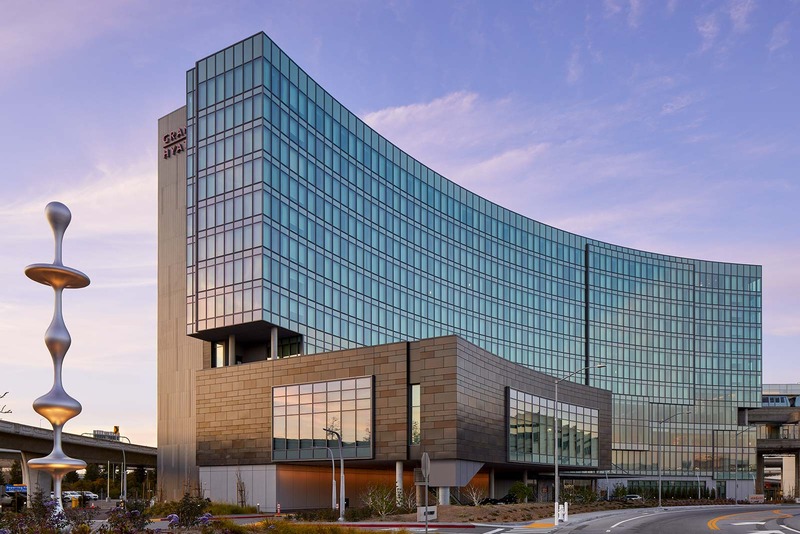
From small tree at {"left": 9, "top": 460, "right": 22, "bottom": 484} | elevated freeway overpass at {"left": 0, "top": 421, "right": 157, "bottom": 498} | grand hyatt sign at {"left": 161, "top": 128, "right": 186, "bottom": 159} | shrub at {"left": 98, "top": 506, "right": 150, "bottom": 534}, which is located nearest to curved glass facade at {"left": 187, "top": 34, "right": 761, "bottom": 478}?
grand hyatt sign at {"left": 161, "top": 128, "right": 186, "bottom": 159}

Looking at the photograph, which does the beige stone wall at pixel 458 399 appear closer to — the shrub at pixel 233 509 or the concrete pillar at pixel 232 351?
the shrub at pixel 233 509

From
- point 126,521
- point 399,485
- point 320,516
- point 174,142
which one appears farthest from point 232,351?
point 126,521

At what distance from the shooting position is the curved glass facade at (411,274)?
6938 centimetres

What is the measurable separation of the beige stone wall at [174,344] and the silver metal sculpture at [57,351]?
152 feet

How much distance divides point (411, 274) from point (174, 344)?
25.8 meters

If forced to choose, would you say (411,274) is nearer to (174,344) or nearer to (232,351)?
(232,351)

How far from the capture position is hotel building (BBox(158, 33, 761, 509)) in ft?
201

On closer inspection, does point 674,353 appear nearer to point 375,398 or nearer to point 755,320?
point 755,320

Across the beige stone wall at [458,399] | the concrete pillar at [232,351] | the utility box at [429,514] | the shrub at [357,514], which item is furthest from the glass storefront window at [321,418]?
the utility box at [429,514]

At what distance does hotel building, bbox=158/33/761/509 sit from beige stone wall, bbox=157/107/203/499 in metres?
0.20

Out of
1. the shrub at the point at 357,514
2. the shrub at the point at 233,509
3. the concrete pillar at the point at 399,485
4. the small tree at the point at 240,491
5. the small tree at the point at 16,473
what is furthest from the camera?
the small tree at the point at 16,473

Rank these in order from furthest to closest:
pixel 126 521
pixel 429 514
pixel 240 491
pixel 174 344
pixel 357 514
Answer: pixel 174 344 < pixel 240 491 < pixel 357 514 < pixel 429 514 < pixel 126 521

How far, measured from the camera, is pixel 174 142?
82.3 metres

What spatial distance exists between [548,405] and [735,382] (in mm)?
67963
